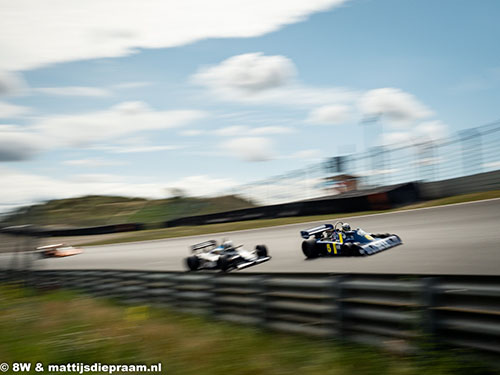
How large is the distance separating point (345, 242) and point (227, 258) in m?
2.60

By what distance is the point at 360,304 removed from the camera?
198 inches

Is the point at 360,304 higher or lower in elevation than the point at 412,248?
lower

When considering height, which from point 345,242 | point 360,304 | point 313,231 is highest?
point 313,231

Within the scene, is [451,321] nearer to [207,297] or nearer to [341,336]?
[341,336]

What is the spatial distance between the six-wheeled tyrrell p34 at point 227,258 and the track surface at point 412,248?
27cm

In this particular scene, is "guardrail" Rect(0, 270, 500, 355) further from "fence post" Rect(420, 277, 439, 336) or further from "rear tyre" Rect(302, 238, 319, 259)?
"rear tyre" Rect(302, 238, 319, 259)

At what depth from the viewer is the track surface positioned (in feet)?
27.1

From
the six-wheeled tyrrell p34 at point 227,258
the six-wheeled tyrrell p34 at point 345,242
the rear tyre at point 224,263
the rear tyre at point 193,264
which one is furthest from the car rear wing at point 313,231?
the rear tyre at point 193,264

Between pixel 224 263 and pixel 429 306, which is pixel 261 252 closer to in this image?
pixel 224 263

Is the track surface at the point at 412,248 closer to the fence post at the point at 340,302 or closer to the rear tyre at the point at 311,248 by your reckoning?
the rear tyre at the point at 311,248

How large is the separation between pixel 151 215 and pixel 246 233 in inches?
697

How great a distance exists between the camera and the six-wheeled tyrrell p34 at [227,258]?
11.5 meters

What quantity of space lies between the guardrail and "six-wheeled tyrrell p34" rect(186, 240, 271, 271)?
3.47 m

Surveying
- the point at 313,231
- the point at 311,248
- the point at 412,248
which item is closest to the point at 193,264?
the point at 311,248
